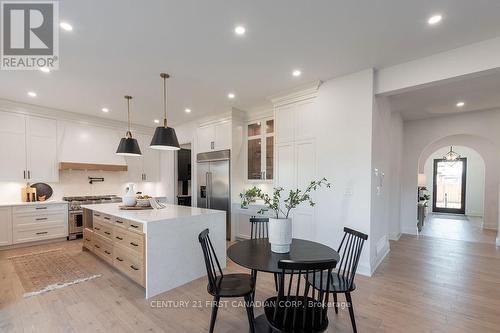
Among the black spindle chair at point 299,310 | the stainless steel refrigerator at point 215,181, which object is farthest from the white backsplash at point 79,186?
the black spindle chair at point 299,310

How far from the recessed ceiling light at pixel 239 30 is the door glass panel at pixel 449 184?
10259 mm

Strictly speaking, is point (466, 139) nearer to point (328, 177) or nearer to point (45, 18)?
point (328, 177)

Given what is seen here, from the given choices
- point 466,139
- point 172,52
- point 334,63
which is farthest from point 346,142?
point 466,139

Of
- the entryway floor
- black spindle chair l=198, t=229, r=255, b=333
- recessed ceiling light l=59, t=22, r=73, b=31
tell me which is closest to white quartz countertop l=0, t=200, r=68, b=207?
recessed ceiling light l=59, t=22, r=73, b=31

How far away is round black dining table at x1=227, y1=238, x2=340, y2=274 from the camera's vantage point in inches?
72.5

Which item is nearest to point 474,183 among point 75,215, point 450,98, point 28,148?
point 450,98

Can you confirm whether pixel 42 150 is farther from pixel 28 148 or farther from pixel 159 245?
pixel 159 245

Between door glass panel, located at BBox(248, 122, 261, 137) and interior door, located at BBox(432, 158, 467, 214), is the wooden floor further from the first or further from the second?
interior door, located at BBox(432, 158, 467, 214)

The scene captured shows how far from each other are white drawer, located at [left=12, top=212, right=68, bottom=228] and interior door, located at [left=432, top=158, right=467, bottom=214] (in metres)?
12.1

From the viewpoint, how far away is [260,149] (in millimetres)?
5180

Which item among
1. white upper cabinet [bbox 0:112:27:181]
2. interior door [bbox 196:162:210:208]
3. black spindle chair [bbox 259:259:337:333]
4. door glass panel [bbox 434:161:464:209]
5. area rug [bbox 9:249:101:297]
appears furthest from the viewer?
door glass panel [bbox 434:161:464:209]

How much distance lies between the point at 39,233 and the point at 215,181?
364 centimetres

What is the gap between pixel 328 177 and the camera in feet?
11.9

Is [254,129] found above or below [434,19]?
below
